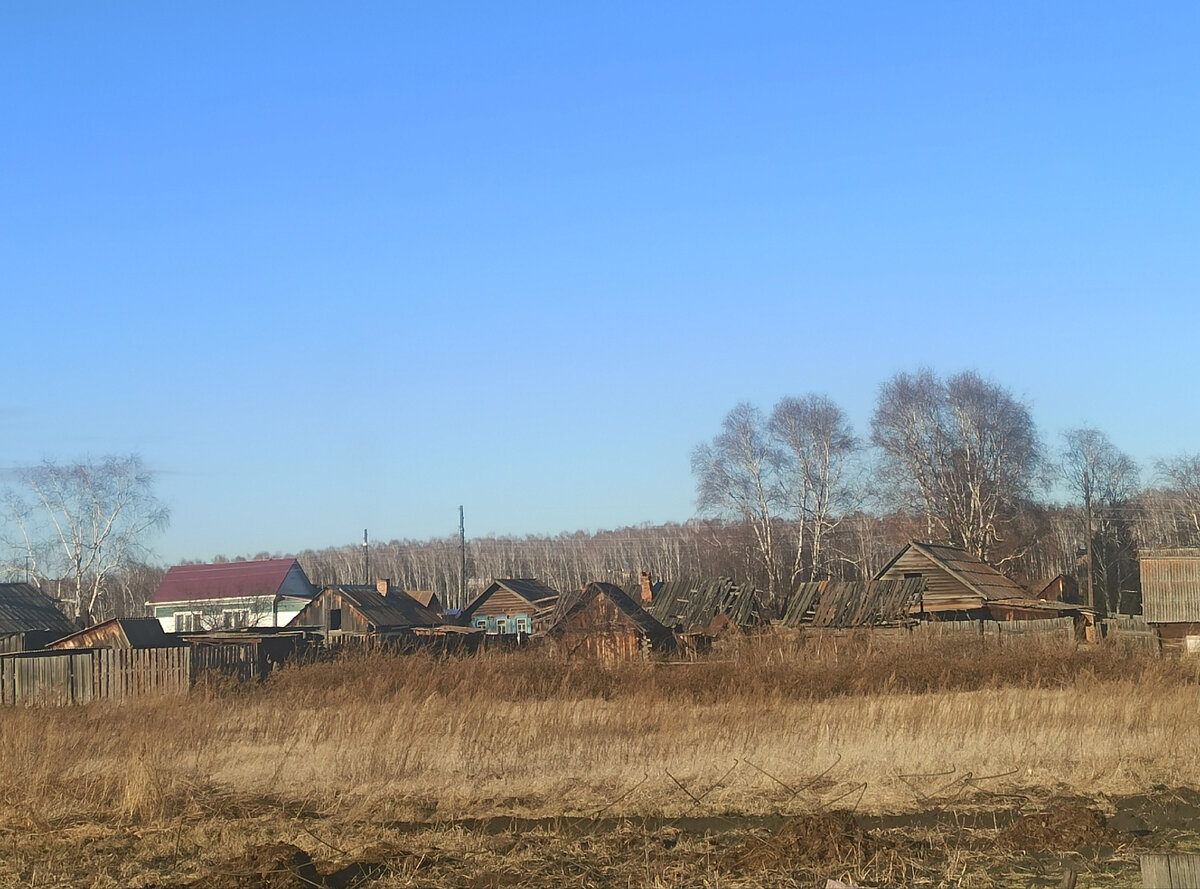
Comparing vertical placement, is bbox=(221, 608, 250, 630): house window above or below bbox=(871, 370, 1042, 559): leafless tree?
below

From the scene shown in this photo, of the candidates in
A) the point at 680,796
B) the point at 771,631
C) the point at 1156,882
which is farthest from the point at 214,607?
the point at 1156,882

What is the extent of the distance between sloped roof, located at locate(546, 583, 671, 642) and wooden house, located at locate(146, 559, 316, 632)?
3593 cm

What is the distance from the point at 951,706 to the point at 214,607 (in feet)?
201

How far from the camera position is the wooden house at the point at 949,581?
39531 mm

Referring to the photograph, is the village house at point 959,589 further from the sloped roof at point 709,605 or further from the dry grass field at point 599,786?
the dry grass field at point 599,786

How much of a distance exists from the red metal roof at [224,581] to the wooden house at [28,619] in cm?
2333

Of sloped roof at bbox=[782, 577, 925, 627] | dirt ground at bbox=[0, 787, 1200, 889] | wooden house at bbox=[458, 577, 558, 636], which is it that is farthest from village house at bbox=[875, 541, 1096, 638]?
dirt ground at bbox=[0, 787, 1200, 889]

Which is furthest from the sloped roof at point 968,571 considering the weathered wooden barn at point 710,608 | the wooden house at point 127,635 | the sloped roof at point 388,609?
the sloped roof at point 388,609

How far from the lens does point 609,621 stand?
35.8 metres

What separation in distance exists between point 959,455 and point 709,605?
979 inches

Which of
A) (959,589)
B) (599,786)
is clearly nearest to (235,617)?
(959,589)

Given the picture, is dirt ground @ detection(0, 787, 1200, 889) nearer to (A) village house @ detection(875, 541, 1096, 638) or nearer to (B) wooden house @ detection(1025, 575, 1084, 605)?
(A) village house @ detection(875, 541, 1096, 638)

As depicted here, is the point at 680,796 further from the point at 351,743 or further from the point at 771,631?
the point at 771,631

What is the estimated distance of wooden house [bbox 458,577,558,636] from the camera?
185 feet
